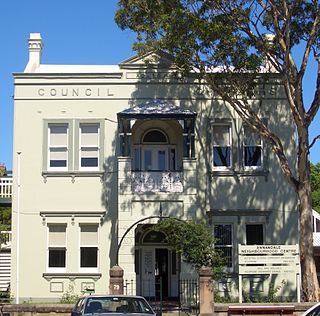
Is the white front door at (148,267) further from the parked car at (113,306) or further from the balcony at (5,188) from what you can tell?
the parked car at (113,306)

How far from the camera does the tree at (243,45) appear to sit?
2212 centimetres

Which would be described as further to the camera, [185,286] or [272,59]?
[185,286]

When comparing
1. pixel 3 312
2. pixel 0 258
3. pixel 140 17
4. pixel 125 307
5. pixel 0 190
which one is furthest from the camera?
pixel 0 190

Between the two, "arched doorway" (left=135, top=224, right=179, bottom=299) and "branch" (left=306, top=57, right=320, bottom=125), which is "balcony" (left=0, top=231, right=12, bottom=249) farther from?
"branch" (left=306, top=57, right=320, bottom=125)

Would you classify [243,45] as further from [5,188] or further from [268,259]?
[5,188]

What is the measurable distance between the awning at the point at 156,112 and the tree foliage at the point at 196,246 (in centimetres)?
456

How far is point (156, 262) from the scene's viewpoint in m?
29.2

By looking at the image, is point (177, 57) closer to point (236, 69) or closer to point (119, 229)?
point (236, 69)

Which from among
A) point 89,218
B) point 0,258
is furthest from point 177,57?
point 0,258

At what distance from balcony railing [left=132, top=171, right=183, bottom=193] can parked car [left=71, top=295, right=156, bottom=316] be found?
10978 millimetres

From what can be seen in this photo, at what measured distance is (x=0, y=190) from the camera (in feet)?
123

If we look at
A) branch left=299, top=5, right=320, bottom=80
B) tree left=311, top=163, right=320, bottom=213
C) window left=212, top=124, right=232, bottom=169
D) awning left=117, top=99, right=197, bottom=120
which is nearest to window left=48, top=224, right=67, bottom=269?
awning left=117, top=99, right=197, bottom=120

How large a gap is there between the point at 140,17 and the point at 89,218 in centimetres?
857

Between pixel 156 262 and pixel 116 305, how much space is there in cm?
1339
